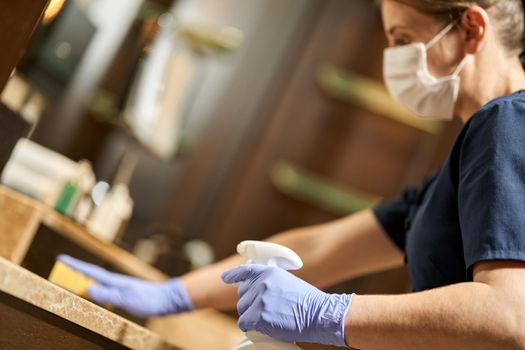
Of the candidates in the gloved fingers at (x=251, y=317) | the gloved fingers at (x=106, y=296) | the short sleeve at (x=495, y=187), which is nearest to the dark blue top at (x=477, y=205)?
the short sleeve at (x=495, y=187)

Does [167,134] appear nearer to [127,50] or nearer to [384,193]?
[127,50]

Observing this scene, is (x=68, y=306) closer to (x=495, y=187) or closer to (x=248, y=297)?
(x=248, y=297)

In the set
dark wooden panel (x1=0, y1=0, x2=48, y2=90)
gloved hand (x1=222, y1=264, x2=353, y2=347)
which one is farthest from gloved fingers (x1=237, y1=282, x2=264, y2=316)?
dark wooden panel (x1=0, y1=0, x2=48, y2=90)

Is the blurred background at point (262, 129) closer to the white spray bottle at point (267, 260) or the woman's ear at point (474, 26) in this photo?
the woman's ear at point (474, 26)

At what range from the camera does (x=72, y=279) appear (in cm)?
151

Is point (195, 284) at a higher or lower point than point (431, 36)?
lower

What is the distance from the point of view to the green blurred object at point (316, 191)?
3.54 metres

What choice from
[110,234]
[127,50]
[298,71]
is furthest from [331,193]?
[110,234]

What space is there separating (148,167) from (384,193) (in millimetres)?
1277

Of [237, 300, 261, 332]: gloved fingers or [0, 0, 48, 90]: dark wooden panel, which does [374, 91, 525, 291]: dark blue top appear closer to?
[237, 300, 261, 332]: gloved fingers

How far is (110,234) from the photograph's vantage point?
228cm

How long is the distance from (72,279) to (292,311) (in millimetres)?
725

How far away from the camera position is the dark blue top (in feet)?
3.15

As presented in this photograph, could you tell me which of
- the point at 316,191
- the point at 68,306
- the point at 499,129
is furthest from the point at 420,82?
the point at 316,191
